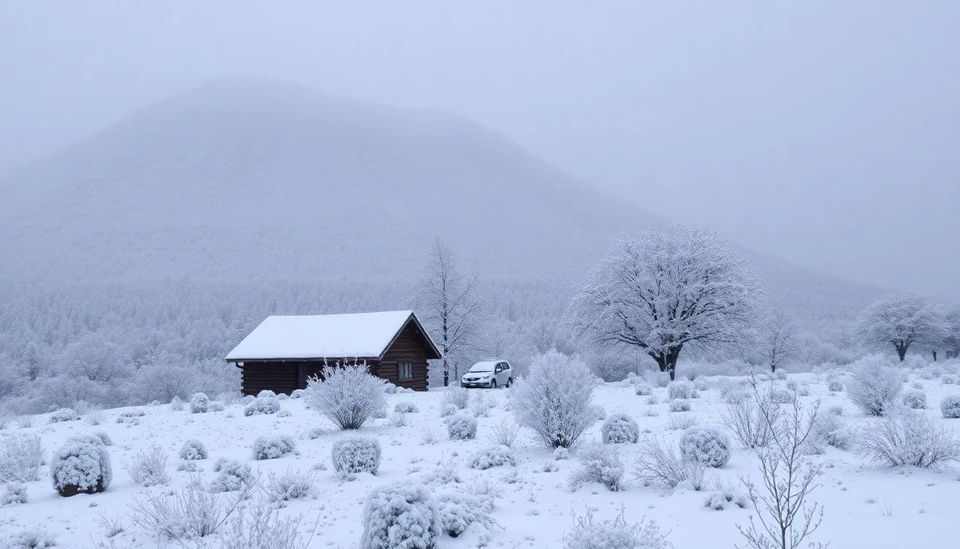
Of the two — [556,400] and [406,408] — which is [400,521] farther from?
[406,408]

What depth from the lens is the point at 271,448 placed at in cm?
1351

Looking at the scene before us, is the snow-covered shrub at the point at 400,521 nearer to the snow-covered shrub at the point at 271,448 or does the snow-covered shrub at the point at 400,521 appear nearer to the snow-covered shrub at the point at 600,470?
the snow-covered shrub at the point at 600,470

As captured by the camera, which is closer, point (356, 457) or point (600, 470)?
point (600, 470)

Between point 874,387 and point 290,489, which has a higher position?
point 874,387

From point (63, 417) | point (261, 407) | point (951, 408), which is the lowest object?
point (63, 417)

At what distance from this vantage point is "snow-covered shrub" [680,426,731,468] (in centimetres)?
1075

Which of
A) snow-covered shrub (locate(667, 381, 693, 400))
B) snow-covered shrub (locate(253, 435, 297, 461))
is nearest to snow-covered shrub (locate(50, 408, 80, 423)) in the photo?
snow-covered shrub (locate(253, 435, 297, 461))

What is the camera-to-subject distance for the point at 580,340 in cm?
3241

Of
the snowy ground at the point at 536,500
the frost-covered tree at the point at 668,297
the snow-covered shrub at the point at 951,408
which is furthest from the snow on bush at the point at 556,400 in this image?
the frost-covered tree at the point at 668,297

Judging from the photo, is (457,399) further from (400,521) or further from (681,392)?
(400,521)

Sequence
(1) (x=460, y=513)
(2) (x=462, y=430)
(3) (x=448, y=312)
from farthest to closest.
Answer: (3) (x=448, y=312) < (2) (x=462, y=430) < (1) (x=460, y=513)

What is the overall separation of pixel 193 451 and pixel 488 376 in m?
19.6

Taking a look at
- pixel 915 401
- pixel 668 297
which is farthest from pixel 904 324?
pixel 915 401

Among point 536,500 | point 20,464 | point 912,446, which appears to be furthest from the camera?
point 20,464
